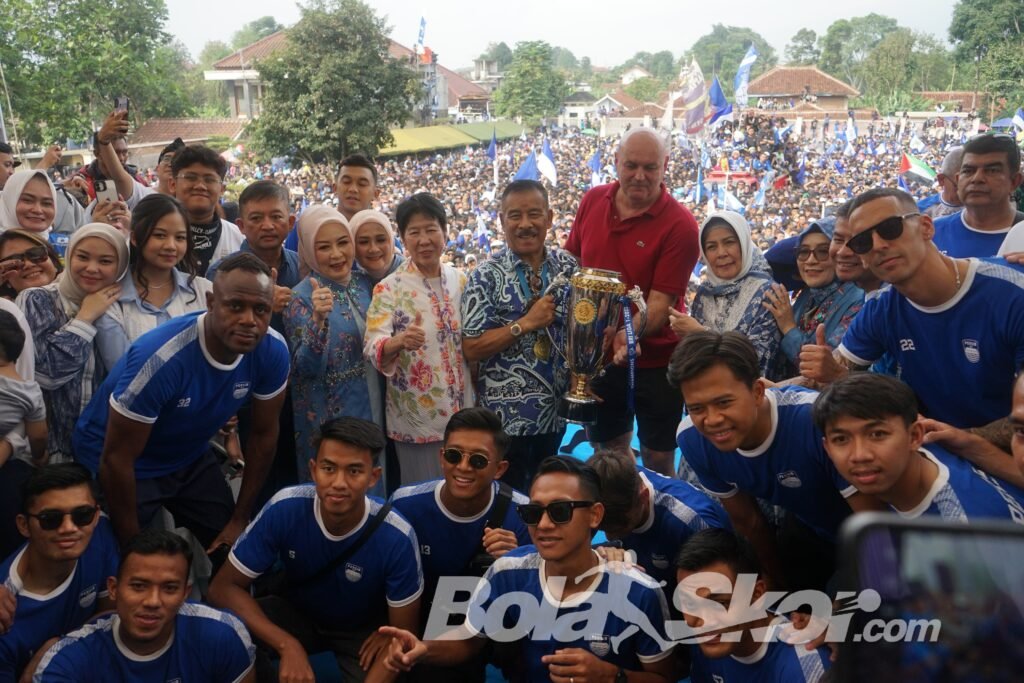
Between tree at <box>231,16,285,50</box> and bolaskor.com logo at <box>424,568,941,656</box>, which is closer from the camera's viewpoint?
bolaskor.com logo at <box>424,568,941,656</box>

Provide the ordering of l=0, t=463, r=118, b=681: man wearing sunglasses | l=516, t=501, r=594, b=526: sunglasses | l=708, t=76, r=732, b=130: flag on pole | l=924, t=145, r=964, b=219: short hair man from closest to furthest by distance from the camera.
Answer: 1. l=516, t=501, r=594, b=526: sunglasses
2. l=0, t=463, r=118, b=681: man wearing sunglasses
3. l=924, t=145, r=964, b=219: short hair man
4. l=708, t=76, r=732, b=130: flag on pole

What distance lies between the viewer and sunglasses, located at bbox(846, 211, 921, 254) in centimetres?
242

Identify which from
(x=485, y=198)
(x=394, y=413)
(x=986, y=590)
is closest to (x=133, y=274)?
(x=394, y=413)

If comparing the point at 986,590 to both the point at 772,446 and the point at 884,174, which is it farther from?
the point at 884,174

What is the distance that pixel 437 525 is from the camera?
2879 millimetres

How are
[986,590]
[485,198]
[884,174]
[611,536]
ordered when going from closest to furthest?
[986,590], [611,536], [485,198], [884,174]

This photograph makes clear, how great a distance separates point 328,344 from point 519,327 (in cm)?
77

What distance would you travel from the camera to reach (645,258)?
3.46 m

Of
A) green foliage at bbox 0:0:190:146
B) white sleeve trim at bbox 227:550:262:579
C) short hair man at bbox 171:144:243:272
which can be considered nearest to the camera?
white sleeve trim at bbox 227:550:262:579

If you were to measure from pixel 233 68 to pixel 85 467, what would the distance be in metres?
36.2

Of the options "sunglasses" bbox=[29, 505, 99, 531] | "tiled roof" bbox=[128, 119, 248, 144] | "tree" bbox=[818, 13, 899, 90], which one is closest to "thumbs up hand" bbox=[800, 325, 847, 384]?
"sunglasses" bbox=[29, 505, 99, 531]

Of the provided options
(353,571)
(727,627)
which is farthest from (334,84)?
(727,627)

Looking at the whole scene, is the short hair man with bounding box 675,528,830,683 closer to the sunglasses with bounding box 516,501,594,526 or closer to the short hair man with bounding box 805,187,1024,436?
the sunglasses with bounding box 516,501,594,526

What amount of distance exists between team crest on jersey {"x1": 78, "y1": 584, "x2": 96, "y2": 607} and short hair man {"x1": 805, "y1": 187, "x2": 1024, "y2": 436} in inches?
106
